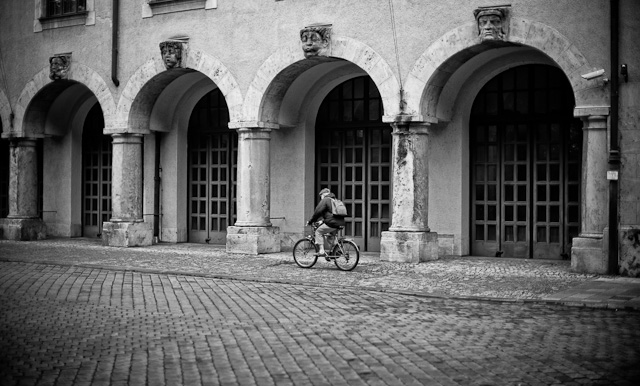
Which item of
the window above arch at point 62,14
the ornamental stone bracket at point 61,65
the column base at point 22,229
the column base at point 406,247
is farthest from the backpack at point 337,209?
the column base at point 22,229

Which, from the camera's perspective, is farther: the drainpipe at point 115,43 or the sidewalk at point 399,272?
the drainpipe at point 115,43

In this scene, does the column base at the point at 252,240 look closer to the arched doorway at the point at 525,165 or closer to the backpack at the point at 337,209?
the backpack at the point at 337,209

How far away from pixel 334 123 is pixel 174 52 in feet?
13.2

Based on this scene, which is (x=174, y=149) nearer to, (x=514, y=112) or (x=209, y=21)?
(x=209, y=21)

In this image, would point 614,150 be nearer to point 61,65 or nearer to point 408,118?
point 408,118

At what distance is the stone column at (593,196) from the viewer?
1540 centimetres

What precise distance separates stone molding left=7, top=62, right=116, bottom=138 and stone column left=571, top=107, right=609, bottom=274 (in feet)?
37.9

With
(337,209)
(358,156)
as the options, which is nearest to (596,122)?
(337,209)

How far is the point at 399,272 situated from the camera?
624 inches

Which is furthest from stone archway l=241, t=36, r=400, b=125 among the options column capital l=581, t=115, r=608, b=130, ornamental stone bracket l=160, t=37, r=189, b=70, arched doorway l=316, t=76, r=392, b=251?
column capital l=581, t=115, r=608, b=130

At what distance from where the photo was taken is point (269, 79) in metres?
19.3

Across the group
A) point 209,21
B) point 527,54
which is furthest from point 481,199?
point 209,21

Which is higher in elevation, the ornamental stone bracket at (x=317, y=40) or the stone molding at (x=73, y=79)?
the ornamental stone bracket at (x=317, y=40)

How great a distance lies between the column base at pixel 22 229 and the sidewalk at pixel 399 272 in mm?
2190
